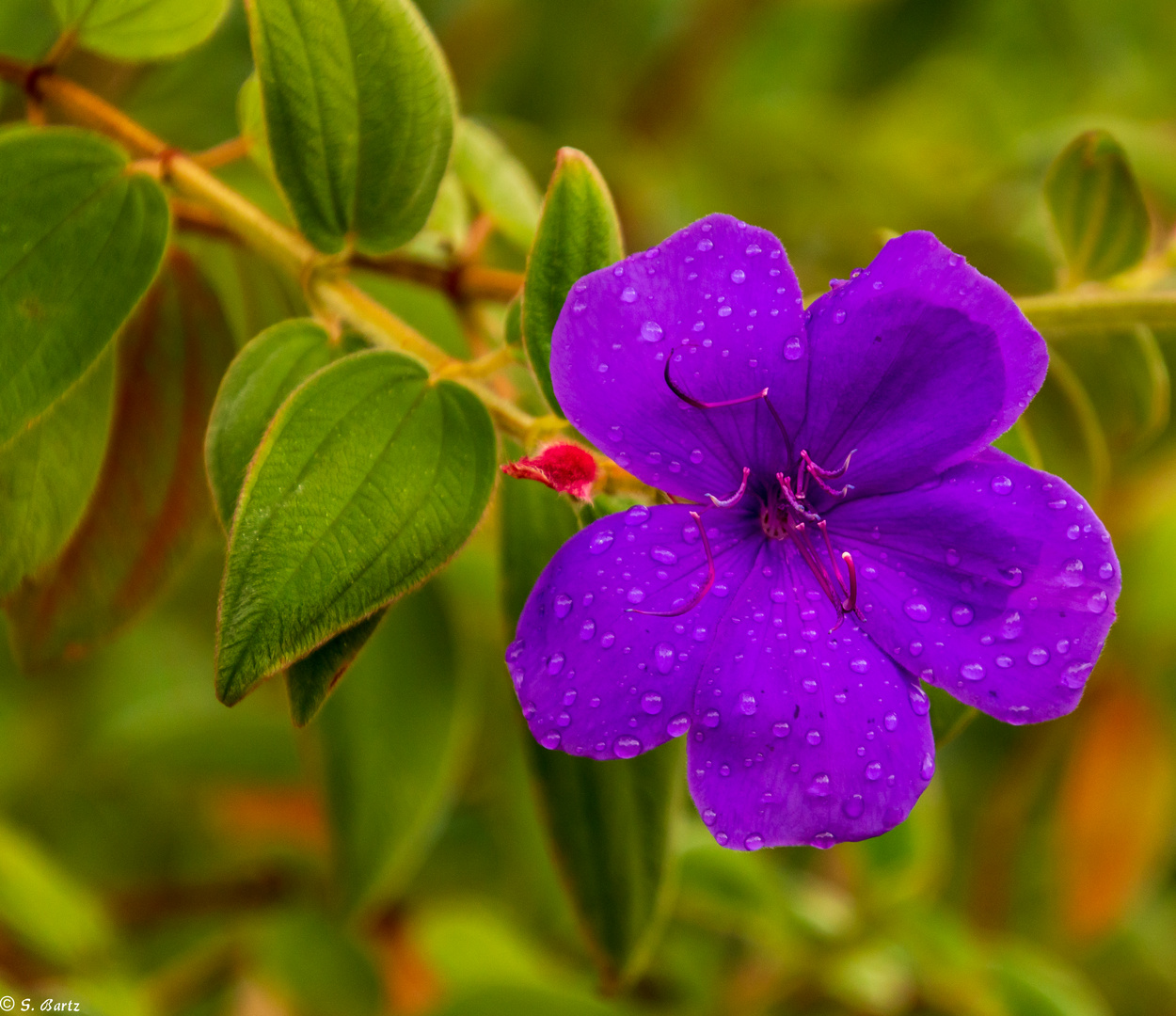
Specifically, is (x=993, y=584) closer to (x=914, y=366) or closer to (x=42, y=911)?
(x=914, y=366)

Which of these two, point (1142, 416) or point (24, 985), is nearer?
point (1142, 416)

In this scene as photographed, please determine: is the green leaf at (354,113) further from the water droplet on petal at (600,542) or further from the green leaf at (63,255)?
the water droplet on petal at (600,542)

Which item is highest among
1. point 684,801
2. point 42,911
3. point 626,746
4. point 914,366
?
point 914,366

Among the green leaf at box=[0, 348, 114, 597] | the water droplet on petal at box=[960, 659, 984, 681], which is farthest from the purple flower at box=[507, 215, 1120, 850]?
the green leaf at box=[0, 348, 114, 597]

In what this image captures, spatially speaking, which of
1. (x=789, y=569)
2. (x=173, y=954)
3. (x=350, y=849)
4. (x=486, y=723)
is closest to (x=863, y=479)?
(x=789, y=569)

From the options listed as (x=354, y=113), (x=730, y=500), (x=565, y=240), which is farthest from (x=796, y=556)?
(x=354, y=113)

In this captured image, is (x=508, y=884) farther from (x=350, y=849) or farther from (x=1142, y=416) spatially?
(x=1142, y=416)
